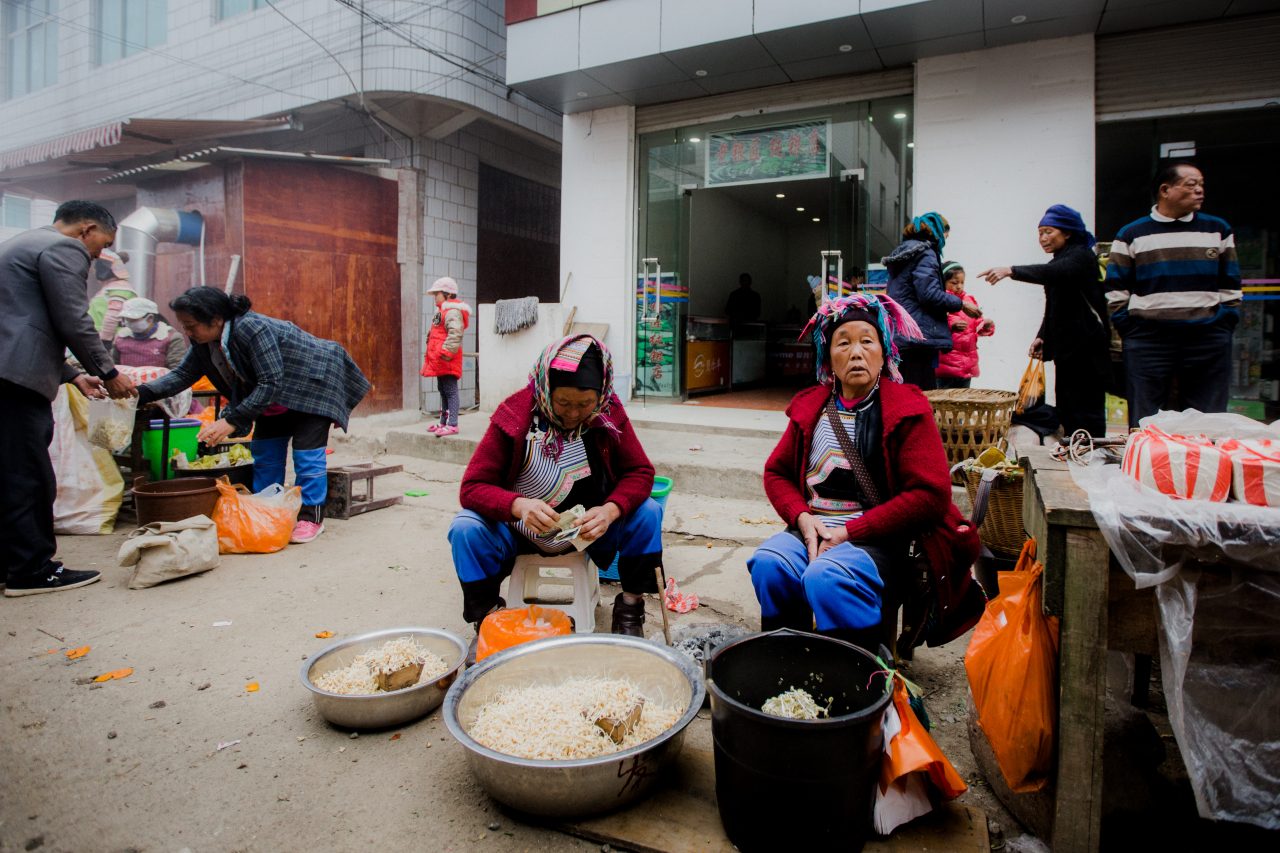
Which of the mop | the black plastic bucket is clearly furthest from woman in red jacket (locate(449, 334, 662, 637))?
the mop

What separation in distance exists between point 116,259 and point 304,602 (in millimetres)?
6430

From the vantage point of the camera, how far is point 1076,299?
14.3 feet

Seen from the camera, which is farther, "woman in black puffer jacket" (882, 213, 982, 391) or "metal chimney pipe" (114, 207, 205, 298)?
"metal chimney pipe" (114, 207, 205, 298)

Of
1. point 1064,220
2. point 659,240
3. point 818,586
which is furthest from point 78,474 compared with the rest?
point 1064,220

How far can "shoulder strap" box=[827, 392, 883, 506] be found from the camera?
7.91 feet

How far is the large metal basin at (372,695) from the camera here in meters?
2.31

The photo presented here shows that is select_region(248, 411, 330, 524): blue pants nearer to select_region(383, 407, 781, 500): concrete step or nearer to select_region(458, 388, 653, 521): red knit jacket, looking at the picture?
select_region(383, 407, 781, 500): concrete step

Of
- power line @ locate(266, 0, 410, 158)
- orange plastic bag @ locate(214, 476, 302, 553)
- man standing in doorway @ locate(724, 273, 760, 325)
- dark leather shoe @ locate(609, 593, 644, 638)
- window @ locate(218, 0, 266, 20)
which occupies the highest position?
window @ locate(218, 0, 266, 20)

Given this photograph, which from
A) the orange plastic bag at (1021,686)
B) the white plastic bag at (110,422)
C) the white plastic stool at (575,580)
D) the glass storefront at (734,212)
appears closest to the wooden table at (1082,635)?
the orange plastic bag at (1021,686)

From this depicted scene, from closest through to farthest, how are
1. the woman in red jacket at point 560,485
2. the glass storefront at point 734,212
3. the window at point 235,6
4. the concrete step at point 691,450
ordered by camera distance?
the woman in red jacket at point 560,485, the concrete step at point 691,450, the glass storefront at point 734,212, the window at point 235,6

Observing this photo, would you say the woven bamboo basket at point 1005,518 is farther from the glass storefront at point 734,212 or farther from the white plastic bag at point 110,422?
the white plastic bag at point 110,422

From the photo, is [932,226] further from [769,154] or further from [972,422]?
[769,154]

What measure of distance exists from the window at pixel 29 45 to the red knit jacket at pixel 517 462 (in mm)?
17589

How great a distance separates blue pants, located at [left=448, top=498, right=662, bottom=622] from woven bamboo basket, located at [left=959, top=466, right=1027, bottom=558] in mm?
1580
